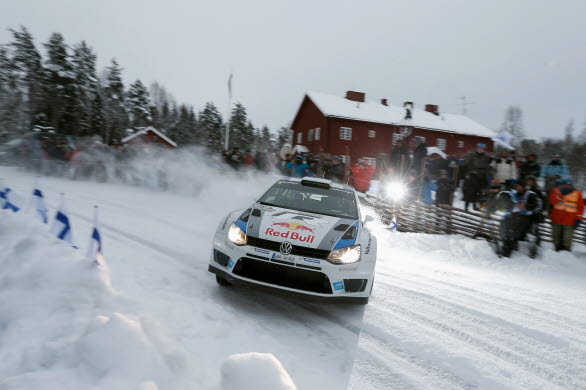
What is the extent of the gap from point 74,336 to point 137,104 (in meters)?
62.5

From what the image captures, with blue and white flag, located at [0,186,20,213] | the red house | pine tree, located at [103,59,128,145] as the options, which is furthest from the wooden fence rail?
pine tree, located at [103,59,128,145]

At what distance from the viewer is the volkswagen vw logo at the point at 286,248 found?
404cm

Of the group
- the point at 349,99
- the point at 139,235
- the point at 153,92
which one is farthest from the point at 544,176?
the point at 153,92

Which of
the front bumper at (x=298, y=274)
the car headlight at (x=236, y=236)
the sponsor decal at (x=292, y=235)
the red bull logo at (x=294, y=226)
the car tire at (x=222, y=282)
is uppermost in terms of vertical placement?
the red bull logo at (x=294, y=226)

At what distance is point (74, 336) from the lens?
9.62 feet

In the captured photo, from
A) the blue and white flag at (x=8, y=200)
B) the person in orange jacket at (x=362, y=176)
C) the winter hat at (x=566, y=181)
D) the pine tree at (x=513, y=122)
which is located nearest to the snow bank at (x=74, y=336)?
the blue and white flag at (x=8, y=200)

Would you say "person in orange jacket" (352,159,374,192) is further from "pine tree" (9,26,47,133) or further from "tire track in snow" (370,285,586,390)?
"pine tree" (9,26,47,133)

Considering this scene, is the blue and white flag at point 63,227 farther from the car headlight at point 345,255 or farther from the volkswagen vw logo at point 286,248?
the car headlight at point 345,255

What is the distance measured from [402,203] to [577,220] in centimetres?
442

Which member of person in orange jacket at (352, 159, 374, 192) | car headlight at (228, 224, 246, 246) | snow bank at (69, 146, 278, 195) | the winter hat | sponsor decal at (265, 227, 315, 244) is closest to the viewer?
sponsor decal at (265, 227, 315, 244)

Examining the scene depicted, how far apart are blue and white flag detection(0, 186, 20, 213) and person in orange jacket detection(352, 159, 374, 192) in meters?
10.4

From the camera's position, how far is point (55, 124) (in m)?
43.5

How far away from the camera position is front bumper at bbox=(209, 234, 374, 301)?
13.1ft

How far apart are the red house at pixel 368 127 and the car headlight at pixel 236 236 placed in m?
32.8
